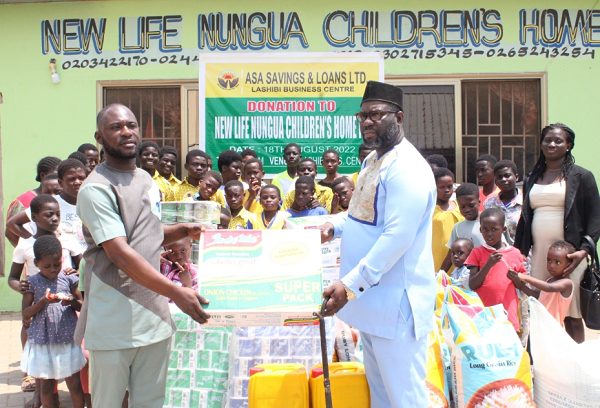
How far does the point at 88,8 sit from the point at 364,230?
6492mm

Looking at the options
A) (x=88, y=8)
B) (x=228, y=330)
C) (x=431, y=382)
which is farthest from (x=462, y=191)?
(x=88, y=8)

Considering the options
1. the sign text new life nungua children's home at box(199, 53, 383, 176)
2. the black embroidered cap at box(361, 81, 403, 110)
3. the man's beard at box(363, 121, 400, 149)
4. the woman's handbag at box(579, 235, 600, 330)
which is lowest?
the woman's handbag at box(579, 235, 600, 330)

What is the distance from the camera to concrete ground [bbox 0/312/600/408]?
4.73 m

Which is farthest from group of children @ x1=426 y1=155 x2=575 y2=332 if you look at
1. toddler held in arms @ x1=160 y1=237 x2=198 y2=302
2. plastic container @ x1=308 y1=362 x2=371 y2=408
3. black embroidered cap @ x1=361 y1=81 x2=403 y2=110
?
toddler held in arms @ x1=160 y1=237 x2=198 y2=302

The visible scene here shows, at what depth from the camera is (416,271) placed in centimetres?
284

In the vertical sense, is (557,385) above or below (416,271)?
below

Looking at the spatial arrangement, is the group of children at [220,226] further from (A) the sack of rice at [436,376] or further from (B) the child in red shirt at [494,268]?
(A) the sack of rice at [436,376]

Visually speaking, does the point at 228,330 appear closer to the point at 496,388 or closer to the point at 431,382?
the point at 431,382

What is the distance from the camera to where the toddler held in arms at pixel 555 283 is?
448cm

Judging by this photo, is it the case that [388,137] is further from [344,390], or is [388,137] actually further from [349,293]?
[344,390]

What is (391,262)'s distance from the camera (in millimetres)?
2742

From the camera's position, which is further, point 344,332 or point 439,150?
point 439,150

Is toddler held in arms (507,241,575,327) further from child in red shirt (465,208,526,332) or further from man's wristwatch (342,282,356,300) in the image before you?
man's wristwatch (342,282,356,300)

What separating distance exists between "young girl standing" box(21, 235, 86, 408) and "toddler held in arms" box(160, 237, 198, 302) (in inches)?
26.4
